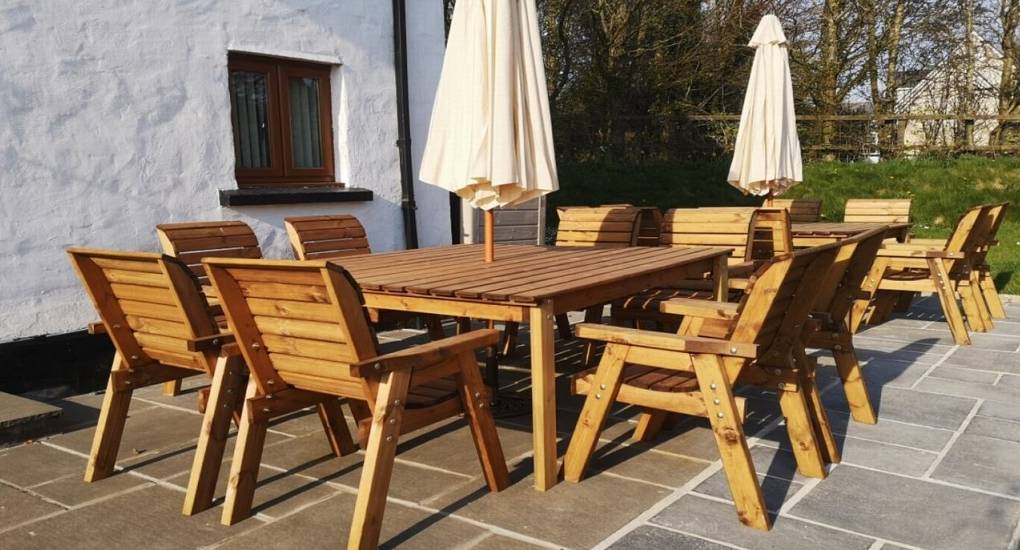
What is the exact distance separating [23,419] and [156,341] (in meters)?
1.16

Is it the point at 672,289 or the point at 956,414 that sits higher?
the point at 672,289

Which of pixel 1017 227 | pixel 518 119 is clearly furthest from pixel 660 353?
pixel 1017 227

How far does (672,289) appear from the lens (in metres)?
5.45

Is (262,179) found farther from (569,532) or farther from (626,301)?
(569,532)

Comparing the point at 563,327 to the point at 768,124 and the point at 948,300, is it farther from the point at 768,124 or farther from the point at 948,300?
the point at 768,124

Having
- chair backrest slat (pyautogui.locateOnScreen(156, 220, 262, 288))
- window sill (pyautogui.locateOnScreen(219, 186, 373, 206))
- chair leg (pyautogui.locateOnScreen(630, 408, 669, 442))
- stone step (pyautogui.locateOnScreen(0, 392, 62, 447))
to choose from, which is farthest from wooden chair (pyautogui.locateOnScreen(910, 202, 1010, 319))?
stone step (pyautogui.locateOnScreen(0, 392, 62, 447))

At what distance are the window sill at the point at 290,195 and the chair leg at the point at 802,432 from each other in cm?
406

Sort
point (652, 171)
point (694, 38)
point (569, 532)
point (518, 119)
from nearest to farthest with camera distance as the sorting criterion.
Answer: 1. point (569, 532)
2. point (518, 119)
3. point (652, 171)
4. point (694, 38)

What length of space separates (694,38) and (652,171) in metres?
3.34

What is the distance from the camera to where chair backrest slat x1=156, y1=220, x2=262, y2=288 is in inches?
194

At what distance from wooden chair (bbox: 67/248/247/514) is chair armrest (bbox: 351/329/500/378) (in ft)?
2.48

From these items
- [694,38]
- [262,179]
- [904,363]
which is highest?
[694,38]

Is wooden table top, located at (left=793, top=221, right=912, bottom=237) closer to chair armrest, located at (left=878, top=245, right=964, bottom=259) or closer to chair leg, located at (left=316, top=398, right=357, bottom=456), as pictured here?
chair armrest, located at (left=878, top=245, right=964, bottom=259)

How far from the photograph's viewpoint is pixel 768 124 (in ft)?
24.8
